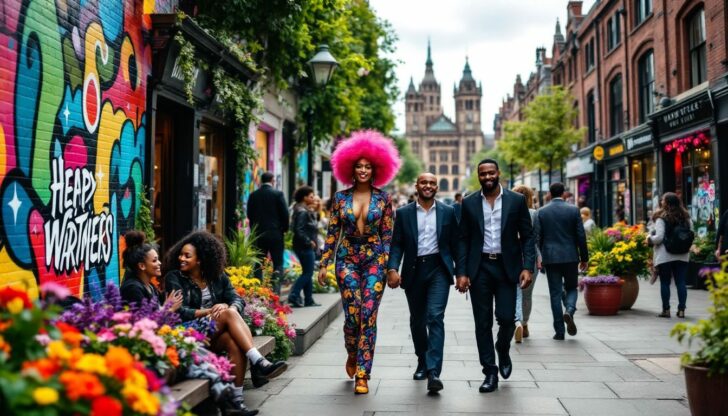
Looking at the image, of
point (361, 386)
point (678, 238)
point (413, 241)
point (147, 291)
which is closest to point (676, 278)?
point (678, 238)

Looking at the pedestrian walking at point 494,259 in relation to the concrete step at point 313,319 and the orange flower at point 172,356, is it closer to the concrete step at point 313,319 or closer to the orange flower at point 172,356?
the concrete step at point 313,319

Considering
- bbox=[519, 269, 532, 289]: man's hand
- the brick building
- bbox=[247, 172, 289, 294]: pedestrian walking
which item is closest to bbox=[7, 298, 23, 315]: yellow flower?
bbox=[519, 269, 532, 289]: man's hand

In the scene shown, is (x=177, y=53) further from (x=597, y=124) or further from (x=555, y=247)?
(x=597, y=124)

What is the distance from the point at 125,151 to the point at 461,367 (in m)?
4.66

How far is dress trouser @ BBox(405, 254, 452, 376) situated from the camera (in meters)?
5.89

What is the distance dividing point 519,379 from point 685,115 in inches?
534

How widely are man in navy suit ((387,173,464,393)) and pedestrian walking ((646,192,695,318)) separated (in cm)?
541

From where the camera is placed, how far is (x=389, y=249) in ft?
20.2

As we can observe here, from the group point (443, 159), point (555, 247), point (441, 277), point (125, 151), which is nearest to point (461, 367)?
point (441, 277)

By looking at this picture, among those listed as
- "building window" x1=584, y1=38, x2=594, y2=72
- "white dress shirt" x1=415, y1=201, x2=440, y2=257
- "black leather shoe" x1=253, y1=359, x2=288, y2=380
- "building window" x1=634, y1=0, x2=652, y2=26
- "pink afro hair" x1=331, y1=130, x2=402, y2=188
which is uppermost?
"building window" x1=584, y1=38, x2=594, y2=72

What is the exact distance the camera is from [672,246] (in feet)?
33.2

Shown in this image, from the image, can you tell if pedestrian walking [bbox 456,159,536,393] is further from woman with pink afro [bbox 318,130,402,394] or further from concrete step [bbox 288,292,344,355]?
concrete step [bbox 288,292,344,355]

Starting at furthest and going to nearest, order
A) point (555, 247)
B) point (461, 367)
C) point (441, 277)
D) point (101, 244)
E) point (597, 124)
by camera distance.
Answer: point (597, 124) < point (555, 247) < point (101, 244) < point (461, 367) < point (441, 277)

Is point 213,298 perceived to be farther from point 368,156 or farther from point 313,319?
point 313,319
